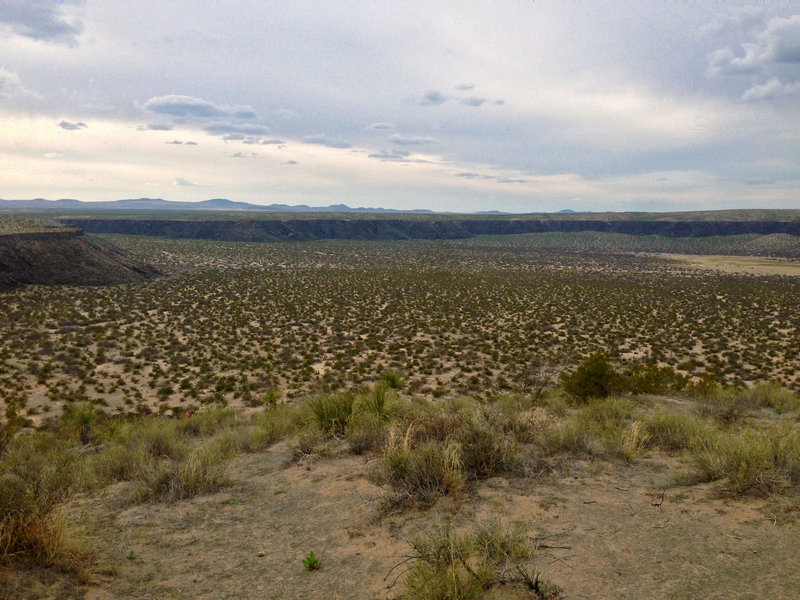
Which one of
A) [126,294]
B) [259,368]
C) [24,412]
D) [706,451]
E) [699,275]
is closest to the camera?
[706,451]

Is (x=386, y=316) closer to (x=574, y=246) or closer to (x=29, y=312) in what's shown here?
(x=29, y=312)

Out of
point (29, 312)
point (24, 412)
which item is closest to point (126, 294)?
point (29, 312)

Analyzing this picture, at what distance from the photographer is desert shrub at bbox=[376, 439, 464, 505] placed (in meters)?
5.82

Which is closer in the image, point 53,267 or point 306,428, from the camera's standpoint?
point 306,428

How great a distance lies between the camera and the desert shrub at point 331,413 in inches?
359

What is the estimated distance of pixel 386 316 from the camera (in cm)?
2945

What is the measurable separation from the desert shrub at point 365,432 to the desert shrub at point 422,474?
62.1 inches

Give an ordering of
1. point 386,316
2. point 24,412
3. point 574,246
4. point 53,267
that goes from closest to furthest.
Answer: point 24,412 < point 386,316 < point 53,267 < point 574,246

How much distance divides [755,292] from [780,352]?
74.3 feet

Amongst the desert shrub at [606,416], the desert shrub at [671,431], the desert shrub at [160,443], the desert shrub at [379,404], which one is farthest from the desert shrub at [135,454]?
the desert shrub at [671,431]

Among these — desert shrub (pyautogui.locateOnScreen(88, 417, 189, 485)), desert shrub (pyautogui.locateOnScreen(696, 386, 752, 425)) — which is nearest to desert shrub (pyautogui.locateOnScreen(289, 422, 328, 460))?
desert shrub (pyautogui.locateOnScreen(88, 417, 189, 485))

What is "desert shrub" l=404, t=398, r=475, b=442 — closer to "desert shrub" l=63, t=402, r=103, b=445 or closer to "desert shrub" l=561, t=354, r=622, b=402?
"desert shrub" l=561, t=354, r=622, b=402

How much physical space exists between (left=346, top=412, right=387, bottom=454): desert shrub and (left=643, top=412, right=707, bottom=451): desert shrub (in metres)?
4.72

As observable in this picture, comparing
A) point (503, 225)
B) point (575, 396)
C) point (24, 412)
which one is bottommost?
point (24, 412)
